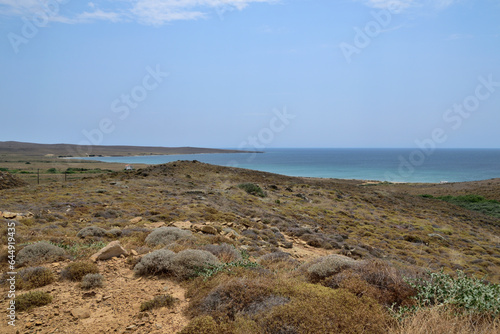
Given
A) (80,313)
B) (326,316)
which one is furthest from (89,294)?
(326,316)

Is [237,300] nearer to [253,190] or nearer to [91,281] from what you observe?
[91,281]

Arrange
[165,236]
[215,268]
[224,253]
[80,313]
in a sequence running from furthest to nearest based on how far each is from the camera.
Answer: [165,236] → [224,253] → [215,268] → [80,313]

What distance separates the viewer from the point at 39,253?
22.8ft

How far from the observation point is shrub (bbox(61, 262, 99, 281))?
236 inches

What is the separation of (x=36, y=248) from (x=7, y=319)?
2819mm

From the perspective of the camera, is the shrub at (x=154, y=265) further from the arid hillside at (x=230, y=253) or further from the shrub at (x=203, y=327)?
the shrub at (x=203, y=327)

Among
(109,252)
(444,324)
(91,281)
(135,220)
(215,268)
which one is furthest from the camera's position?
(135,220)

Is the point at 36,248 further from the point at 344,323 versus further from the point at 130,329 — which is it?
the point at 344,323

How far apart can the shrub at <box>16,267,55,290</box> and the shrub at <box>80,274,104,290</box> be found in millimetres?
788

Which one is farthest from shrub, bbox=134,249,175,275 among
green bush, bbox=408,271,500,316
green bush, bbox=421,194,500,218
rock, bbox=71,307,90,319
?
green bush, bbox=421,194,500,218

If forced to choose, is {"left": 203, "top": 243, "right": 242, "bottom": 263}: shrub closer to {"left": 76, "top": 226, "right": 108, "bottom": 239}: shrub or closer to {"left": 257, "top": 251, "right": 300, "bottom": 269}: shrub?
{"left": 257, "top": 251, "right": 300, "bottom": 269}: shrub

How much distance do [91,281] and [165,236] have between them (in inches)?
118

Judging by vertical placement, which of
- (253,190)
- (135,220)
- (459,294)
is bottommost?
(253,190)

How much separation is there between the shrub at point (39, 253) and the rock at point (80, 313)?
2681 mm
